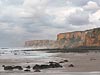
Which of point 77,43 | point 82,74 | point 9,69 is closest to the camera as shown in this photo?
point 82,74

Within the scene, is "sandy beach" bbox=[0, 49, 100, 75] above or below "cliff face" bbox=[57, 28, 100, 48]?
below

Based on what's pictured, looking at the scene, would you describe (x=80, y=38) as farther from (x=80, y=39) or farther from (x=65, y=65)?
(x=65, y=65)

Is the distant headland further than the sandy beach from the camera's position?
Yes

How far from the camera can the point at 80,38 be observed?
154250mm

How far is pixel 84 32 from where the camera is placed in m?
155

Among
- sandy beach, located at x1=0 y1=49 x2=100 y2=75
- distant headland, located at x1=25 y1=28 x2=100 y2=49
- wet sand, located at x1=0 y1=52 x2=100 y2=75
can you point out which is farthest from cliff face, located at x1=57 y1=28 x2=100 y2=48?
wet sand, located at x1=0 y1=52 x2=100 y2=75

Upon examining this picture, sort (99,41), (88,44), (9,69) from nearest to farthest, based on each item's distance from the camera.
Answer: (9,69) → (99,41) → (88,44)

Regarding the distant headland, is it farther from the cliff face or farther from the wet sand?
the wet sand

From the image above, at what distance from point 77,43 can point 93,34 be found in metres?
24.1

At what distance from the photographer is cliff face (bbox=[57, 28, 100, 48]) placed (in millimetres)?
137600

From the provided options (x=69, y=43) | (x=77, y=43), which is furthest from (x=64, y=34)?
(x=77, y=43)

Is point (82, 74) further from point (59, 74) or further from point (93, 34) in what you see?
point (93, 34)

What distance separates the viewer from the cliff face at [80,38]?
13760 cm

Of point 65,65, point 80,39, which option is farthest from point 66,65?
point 80,39
